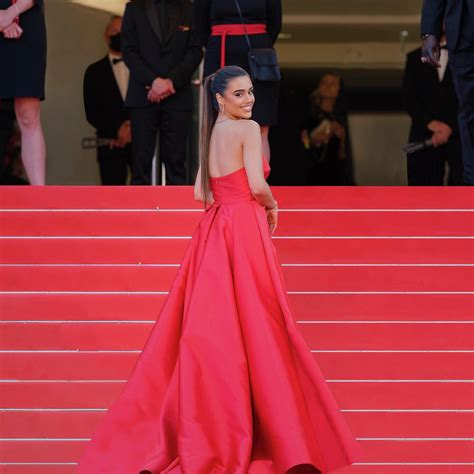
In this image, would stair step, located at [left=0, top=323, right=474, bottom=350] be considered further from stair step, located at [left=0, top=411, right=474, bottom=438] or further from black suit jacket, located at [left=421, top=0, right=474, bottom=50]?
black suit jacket, located at [left=421, top=0, right=474, bottom=50]

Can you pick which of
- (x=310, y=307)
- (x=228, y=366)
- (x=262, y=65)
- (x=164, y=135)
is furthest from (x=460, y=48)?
(x=228, y=366)

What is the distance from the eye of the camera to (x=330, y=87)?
11695 mm

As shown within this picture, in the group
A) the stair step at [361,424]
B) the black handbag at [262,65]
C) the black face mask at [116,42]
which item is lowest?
the stair step at [361,424]

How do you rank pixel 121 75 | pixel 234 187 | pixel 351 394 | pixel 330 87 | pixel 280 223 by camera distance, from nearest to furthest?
pixel 234 187 < pixel 351 394 < pixel 280 223 < pixel 121 75 < pixel 330 87

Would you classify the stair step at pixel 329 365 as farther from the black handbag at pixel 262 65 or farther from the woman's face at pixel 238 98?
the black handbag at pixel 262 65

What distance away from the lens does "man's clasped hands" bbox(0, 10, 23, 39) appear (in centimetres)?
849

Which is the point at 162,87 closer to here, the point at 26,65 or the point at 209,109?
the point at 26,65

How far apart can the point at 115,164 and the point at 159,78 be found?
7.19 feet

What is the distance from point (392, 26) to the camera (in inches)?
543

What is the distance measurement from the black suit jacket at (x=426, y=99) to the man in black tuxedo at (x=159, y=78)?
1615 millimetres

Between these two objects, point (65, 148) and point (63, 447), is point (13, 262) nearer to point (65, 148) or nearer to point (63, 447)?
point (63, 447)

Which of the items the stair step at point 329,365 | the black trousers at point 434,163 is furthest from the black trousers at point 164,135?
the stair step at point 329,365

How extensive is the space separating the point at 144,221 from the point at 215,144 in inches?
81.7

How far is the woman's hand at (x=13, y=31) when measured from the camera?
8.54 m
